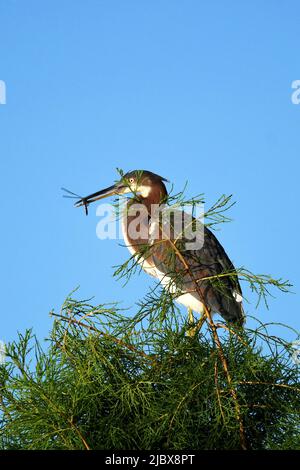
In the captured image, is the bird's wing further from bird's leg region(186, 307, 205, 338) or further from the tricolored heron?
bird's leg region(186, 307, 205, 338)

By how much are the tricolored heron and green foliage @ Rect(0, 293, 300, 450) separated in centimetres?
22

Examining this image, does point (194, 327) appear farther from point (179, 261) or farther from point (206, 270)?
point (206, 270)

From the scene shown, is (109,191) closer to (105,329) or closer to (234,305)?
(234,305)

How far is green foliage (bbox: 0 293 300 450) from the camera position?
3182 millimetres

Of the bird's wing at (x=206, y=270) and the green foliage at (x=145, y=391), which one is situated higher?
the bird's wing at (x=206, y=270)

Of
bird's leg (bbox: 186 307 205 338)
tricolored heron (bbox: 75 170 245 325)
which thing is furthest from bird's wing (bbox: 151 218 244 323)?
bird's leg (bbox: 186 307 205 338)

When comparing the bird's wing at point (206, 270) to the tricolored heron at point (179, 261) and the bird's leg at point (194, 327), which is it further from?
the bird's leg at point (194, 327)

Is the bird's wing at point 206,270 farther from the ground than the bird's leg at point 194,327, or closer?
farther from the ground

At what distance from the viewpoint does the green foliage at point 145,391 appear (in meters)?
3.18

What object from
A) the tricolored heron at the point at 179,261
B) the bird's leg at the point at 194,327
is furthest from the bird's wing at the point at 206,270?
the bird's leg at the point at 194,327

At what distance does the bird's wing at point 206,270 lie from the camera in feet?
11.3

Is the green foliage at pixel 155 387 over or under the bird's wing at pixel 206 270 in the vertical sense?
under

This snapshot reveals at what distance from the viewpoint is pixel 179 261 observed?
202 inches

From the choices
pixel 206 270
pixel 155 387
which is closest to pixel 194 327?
pixel 155 387
